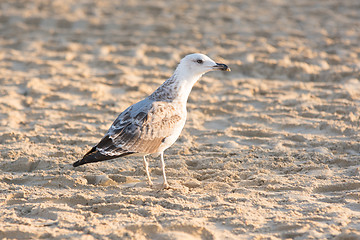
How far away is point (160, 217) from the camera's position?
406cm

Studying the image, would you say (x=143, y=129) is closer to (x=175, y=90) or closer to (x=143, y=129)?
(x=143, y=129)

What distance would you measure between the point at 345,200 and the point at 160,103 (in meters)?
1.91

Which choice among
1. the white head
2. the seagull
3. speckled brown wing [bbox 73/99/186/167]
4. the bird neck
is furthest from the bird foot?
the white head

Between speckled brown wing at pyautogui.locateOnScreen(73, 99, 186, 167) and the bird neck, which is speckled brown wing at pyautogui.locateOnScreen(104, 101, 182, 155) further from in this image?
the bird neck

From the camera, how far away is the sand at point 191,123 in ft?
13.4

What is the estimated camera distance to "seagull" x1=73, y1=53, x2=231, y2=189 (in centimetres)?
464

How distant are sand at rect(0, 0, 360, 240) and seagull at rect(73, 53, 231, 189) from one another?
39 cm

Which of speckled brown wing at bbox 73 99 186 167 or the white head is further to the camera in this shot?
the white head

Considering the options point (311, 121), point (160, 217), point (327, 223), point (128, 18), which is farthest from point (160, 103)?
point (128, 18)

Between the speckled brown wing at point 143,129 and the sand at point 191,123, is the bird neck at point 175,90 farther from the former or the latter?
the sand at point 191,123

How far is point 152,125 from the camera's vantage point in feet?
15.6

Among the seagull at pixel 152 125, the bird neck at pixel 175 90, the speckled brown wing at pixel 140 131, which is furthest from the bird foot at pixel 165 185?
the bird neck at pixel 175 90

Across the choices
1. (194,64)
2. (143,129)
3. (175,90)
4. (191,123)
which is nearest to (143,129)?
(143,129)

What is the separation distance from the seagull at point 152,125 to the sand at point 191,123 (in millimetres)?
392
